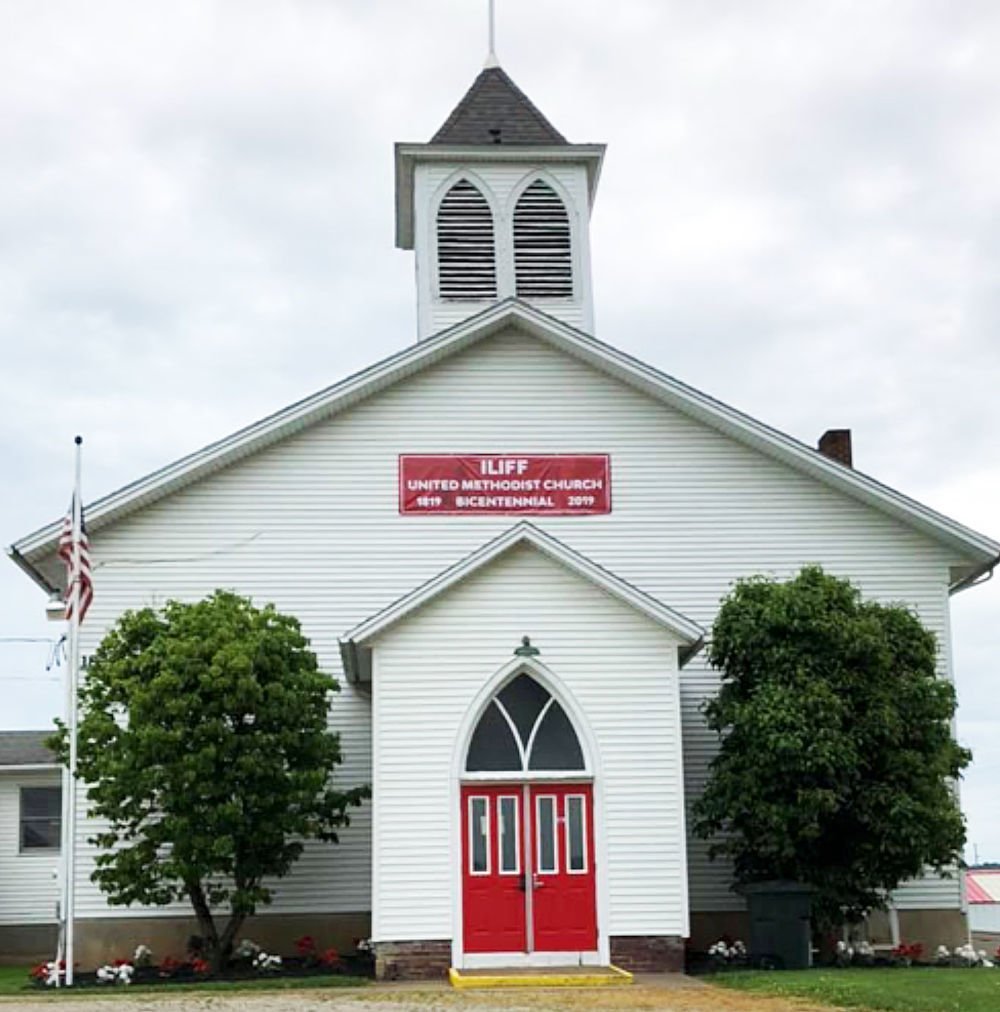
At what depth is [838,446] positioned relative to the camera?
27953 millimetres

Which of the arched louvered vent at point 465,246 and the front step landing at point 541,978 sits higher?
the arched louvered vent at point 465,246

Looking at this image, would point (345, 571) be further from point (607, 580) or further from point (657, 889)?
point (657, 889)

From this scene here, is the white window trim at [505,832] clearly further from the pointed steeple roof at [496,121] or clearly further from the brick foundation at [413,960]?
the pointed steeple roof at [496,121]

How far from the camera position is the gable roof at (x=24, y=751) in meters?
33.3

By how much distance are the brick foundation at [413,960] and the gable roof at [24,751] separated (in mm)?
12726

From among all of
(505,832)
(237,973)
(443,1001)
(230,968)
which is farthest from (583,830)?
(230,968)

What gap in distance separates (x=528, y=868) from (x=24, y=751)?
16838 millimetres

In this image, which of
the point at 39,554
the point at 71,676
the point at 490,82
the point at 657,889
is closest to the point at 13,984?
the point at 71,676

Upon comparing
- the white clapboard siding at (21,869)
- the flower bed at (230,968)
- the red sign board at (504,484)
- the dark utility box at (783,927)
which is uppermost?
the red sign board at (504,484)

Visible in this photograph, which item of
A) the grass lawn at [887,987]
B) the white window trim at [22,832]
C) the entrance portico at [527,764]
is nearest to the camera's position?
the grass lawn at [887,987]

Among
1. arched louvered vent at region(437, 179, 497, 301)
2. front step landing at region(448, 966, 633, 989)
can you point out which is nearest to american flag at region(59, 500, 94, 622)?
front step landing at region(448, 966, 633, 989)

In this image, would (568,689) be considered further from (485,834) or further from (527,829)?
(485,834)

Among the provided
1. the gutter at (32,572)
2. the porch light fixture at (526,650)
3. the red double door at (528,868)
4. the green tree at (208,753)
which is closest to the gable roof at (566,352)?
the gutter at (32,572)

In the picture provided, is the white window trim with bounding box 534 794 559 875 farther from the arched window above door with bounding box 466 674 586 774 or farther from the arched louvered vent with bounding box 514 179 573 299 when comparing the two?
the arched louvered vent with bounding box 514 179 573 299
